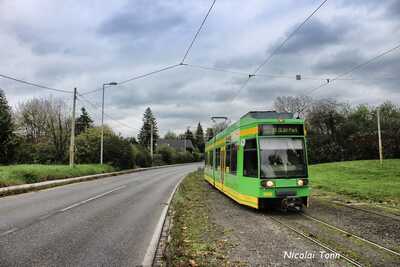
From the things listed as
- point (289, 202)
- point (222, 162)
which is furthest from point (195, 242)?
point (222, 162)

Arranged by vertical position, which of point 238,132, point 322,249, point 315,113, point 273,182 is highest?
point 315,113

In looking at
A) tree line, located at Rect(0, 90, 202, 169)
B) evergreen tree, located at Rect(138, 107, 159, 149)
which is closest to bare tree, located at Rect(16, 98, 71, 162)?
tree line, located at Rect(0, 90, 202, 169)

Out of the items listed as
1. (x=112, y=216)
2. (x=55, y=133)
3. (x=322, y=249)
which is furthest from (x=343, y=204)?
(x=55, y=133)

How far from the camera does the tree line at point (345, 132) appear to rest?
35.4m

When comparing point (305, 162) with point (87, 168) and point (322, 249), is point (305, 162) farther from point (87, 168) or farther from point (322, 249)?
point (87, 168)

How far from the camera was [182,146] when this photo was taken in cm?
11394

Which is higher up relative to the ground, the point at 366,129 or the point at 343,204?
the point at 366,129

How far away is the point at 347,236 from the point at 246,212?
405cm

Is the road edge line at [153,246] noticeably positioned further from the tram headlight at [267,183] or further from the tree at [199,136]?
the tree at [199,136]

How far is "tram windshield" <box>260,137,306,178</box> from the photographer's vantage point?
1066 centimetres

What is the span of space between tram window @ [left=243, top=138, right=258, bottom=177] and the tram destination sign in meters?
0.44

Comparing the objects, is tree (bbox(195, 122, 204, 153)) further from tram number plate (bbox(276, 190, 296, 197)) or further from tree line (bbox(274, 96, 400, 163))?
tram number plate (bbox(276, 190, 296, 197))

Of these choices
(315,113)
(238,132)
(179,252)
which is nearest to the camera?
(179,252)

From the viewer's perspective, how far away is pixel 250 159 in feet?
36.6
